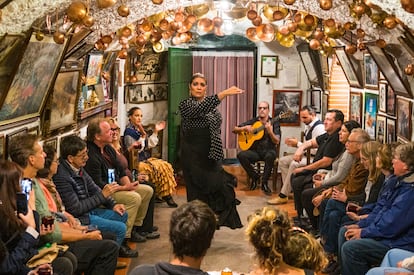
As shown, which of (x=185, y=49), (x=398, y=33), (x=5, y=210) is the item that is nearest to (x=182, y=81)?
(x=185, y=49)

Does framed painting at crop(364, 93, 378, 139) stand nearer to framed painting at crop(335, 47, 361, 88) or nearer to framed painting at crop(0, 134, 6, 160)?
framed painting at crop(335, 47, 361, 88)

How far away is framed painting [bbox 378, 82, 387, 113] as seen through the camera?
866cm

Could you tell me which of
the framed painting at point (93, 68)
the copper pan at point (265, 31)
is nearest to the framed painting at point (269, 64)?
the copper pan at point (265, 31)

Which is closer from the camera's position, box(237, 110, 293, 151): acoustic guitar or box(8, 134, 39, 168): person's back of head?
box(8, 134, 39, 168): person's back of head

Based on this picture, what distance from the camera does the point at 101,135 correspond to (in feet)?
23.0

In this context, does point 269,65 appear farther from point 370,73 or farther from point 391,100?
point 391,100

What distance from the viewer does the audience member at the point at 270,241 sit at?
3.74 meters

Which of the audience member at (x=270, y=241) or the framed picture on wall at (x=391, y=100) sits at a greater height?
the framed picture on wall at (x=391, y=100)

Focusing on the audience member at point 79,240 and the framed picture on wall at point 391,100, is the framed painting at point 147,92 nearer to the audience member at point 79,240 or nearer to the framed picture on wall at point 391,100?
the framed picture on wall at point 391,100

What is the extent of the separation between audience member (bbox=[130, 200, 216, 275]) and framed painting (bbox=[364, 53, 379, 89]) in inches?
236

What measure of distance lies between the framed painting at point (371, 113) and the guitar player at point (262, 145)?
1.64 m

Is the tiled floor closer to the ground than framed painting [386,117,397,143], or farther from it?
closer to the ground

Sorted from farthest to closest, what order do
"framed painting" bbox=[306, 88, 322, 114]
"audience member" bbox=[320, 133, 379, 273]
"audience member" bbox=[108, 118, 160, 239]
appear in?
1. "framed painting" bbox=[306, 88, 322, 114]
2. "audience member" bbox=[108, 118, 160, 239]
3. "audience member" bbox=[320, 133, 379, 273]

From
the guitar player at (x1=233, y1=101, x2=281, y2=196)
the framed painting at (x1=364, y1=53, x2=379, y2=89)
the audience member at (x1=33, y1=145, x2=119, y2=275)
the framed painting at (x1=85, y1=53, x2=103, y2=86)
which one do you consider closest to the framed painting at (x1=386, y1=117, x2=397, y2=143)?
the framed painting at (x1=364, y1=53, x2=379, y2=89)
